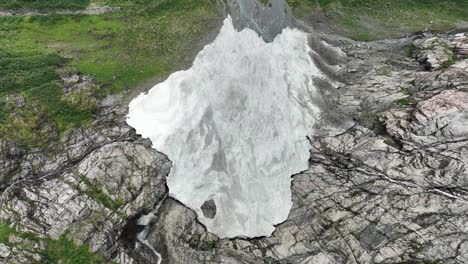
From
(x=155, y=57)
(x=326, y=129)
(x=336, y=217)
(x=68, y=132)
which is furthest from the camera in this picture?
(x=155, y=57)

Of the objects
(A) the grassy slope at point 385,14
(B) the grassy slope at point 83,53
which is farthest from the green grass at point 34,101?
(A) the grassy slope at point 385,14

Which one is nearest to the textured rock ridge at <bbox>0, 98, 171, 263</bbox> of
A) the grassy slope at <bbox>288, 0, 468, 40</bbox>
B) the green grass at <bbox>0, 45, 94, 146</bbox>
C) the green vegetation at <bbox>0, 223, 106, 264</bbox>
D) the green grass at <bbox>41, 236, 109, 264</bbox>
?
the green vegetation at <bbox>0, 223, 106, 264</bbox>

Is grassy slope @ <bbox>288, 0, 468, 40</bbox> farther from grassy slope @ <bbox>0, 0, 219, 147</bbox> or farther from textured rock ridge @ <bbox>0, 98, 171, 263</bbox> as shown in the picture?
textured rock ridge @ <bbox>0, 98, 171, 263</bbox>

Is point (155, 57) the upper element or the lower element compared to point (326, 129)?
upper

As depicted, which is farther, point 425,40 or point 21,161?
point 425,40

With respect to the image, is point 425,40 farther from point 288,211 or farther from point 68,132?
point 68,132

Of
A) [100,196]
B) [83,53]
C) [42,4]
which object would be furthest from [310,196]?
[42,4]

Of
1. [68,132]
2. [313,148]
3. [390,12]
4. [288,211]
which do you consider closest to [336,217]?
[288,211]

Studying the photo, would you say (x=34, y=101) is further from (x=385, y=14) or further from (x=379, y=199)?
(x=385, y=14)
